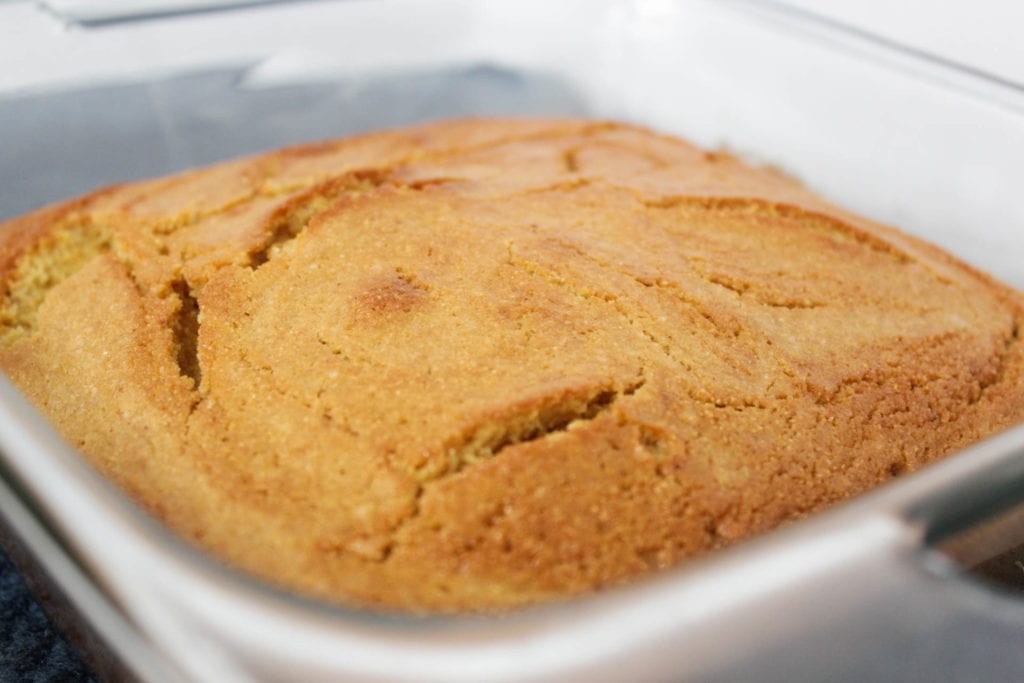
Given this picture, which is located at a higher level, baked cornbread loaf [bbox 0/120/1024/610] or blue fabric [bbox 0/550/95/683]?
baked cornbread loaf [bbox 0/120/1024/610]

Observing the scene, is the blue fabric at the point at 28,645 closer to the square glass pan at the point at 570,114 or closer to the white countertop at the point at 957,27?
the square glass pan at the point at 570,114

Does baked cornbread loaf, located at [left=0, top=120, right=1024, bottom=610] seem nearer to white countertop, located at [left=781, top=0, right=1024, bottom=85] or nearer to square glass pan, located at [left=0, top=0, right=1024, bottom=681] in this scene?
square glass pan, located at [left=0, top=0, right=1024, bottom=681]

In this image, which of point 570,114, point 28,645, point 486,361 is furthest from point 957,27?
point 28,645

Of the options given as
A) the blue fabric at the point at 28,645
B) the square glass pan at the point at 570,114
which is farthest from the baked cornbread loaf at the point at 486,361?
the blue fabric at the point at 28,645

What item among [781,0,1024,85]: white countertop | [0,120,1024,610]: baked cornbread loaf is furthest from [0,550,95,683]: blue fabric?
[781,0,1024,85]: white countertop

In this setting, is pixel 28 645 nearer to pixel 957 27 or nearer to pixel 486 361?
pixel 486 361

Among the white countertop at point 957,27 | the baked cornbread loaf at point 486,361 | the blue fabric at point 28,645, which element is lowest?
the blue fabric at point 28,645
